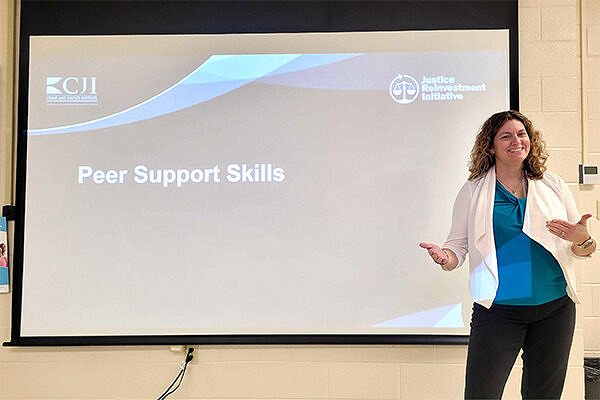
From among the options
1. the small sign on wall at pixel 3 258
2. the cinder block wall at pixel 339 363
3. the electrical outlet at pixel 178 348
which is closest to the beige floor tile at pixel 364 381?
the cinder block wall at pixel 339 363

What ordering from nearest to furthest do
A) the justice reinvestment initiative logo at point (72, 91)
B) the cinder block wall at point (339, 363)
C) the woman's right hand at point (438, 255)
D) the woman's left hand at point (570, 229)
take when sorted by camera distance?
1. the woman's left hand at point (570, 229)
2. the woman's right hand at point (438, 255)
3. the cinder block wall at point (339, 363)
4. the justice reinvestment initiative logo at point (72, 91)

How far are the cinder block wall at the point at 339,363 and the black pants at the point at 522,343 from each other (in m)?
0.61

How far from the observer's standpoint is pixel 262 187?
2.81 metres

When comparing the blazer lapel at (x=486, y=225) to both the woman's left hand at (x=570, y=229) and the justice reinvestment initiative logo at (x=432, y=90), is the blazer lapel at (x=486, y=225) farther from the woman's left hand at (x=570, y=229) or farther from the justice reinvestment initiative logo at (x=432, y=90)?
the justice reinvestment initiative logo at (x=432, y=90)

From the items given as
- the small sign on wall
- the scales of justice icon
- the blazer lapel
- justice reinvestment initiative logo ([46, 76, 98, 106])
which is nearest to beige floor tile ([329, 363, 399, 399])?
the blazer lapel

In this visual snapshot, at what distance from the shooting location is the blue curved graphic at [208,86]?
9.36ft

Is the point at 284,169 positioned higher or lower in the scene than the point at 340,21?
lower

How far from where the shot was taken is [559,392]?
2152mm

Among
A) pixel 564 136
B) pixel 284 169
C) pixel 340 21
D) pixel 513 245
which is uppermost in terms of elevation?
pixel 340 21

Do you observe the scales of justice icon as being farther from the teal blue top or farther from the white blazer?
the teal blue top

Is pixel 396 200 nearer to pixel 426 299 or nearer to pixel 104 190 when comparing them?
pixel 426 299

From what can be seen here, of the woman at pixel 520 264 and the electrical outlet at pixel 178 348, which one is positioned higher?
the woman at pixel 520 264

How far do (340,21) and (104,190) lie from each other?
154 centimetres

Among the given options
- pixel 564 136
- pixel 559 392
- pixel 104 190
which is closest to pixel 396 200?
pixel 564 136
